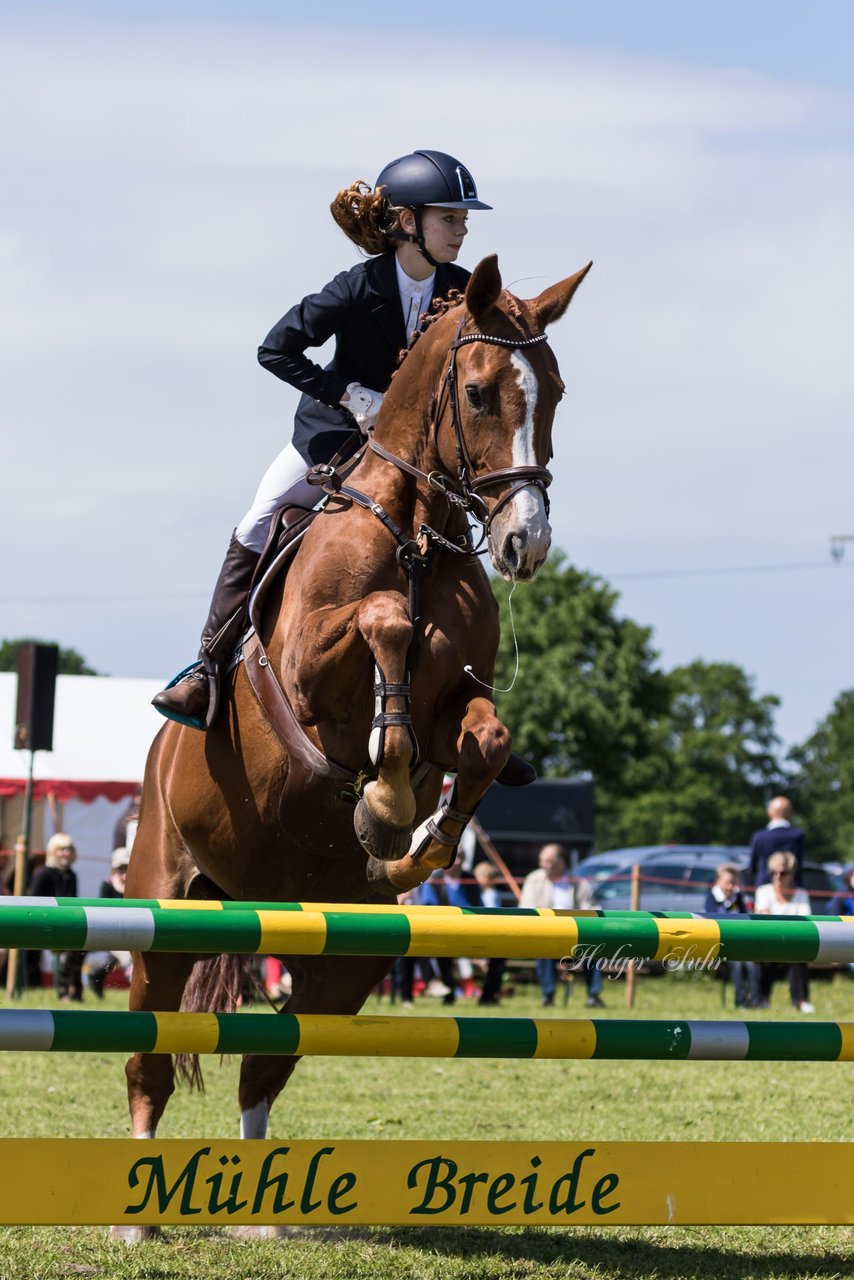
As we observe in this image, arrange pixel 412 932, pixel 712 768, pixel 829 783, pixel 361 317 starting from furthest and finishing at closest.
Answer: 1. pixel 829 783
2. pixel 712 768
3. pixel 361 317
4. pixel 412 932

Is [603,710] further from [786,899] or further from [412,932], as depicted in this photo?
[412,932]

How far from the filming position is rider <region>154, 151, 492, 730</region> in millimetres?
5305

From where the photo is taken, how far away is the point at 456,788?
4742mm

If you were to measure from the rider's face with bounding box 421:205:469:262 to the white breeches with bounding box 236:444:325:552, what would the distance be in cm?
92

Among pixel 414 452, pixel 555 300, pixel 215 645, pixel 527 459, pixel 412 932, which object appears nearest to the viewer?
pixel 412 932

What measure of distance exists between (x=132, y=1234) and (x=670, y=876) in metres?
20.0

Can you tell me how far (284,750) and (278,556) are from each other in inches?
26.8

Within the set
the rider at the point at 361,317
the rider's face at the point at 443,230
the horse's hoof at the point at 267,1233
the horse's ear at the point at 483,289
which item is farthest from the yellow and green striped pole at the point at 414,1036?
the rider's face at the point at 443,230

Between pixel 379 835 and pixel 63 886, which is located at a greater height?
pixel 379 835

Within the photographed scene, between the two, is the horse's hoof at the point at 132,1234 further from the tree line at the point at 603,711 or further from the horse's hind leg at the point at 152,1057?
the tree line at the point at 603,711

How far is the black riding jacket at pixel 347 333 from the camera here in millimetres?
5367

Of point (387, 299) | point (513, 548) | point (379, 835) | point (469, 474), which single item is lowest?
point (379, 835)

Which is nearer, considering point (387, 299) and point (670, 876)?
point (387, 299)

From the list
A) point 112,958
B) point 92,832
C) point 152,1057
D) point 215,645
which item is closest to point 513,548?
point 215,645
